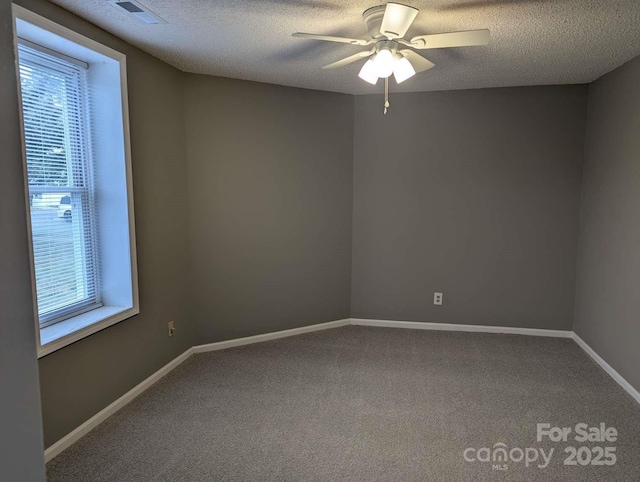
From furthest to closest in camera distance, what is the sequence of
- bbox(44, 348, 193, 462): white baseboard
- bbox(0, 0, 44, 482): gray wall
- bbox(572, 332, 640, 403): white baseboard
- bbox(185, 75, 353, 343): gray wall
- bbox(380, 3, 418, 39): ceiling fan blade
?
bbox(185, 75, 353, 343): gray wall → bbox(572, 332, 640, 403): white baseboard → bbox(44, 348, 193, 462): white baseboard → bbox(380, 3, 418, 39): ceiling fan blade → bbox(0, 0, 44, 482): gray wall

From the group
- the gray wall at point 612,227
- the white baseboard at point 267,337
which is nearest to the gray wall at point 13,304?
the white baseboard at point 267,337

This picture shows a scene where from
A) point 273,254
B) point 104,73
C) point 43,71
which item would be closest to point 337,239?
point 273,254

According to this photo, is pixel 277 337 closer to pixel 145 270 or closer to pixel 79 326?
pixel 145 270

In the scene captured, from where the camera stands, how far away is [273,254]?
3.95 m

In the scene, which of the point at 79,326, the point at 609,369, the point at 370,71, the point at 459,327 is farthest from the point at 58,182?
the point at 609,369

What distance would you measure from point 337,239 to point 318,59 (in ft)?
5.86

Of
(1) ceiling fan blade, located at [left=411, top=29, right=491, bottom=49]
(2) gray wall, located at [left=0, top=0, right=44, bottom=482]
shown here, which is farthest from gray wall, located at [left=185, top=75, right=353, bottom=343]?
(2) gray wall, located at [left=0, top=0, right=44, bottom=482]

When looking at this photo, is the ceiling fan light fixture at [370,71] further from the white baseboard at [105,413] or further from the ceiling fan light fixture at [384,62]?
the white baseboard at [105,413]

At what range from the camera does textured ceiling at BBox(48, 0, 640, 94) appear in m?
2.14

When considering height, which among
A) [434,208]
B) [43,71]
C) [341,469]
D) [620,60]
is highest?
[620,60]

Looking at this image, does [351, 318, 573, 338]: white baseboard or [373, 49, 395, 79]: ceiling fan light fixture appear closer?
[373, 49, 395, 79]: ceiling fan light fixture

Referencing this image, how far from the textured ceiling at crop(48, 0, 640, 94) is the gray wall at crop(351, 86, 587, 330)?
467 millimetres

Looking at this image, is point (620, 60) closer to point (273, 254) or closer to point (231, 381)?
point (273, 254)

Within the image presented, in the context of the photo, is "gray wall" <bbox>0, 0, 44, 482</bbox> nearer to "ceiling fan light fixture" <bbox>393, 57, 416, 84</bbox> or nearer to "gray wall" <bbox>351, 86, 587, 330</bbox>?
"ceiling fan light fixture" <bbox>393, 57, 416, 84</bbox>
